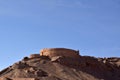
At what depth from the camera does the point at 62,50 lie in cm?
6769

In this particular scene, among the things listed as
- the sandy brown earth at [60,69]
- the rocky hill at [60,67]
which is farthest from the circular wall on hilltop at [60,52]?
the sandy brown earth at [60,69]

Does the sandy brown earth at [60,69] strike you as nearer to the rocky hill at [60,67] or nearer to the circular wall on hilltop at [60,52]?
the rocky hill at [60,67]

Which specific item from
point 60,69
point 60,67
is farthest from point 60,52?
point 60,69

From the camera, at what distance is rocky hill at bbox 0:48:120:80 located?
188ft

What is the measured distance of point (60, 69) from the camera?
62.5 meters

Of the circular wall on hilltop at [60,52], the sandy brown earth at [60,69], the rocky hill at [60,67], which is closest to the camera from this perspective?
the sandy brown earth at [60,69]

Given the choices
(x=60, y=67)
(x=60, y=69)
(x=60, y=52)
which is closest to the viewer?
(x=60, y=69)

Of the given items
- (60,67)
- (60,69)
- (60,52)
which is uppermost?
(60,52)

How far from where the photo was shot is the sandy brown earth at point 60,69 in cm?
5625

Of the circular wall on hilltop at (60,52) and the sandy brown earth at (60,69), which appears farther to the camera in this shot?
the circular wall on hilltop at (60,52)

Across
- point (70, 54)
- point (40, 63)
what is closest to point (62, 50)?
point (70, 54)

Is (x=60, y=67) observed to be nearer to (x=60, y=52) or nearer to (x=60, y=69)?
(x=60, y=69)

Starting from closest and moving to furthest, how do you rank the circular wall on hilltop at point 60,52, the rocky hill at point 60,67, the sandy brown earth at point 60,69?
the sandy brown earth at point 60,69
the rocky hill at point 60,67
the circular wall on hilltop at point 60,52

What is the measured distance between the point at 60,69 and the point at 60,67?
1032 mm
